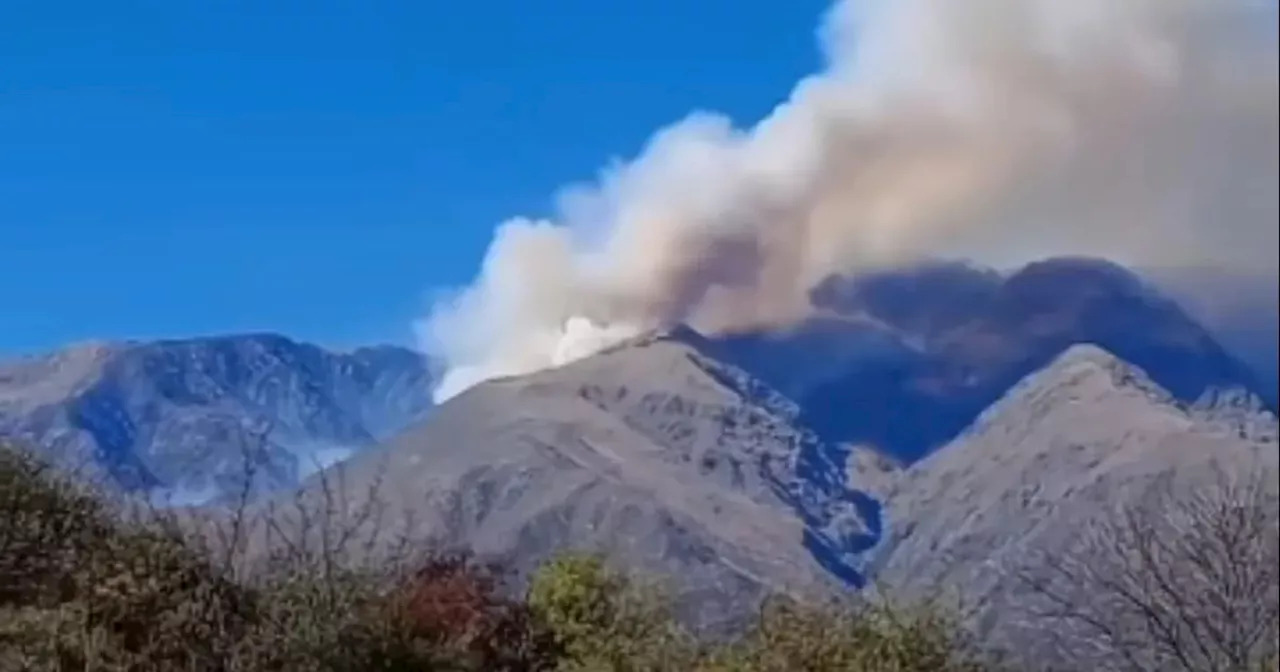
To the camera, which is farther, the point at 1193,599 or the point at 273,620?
the point at 1193,599

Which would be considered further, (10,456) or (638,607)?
(638,607)

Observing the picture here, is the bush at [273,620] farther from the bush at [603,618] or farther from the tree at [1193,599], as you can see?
the tree at [1193,599]

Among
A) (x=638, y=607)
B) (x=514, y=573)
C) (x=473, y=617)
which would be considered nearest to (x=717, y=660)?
(x=473, y=617)

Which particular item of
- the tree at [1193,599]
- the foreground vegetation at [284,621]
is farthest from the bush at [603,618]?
the tree at [1193,599]

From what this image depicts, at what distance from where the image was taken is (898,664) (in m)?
29.1

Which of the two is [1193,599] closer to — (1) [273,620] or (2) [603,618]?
(2) [603,618]

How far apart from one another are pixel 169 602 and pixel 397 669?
3.35 meters

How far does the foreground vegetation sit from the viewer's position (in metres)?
22.7

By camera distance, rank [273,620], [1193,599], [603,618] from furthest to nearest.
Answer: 1. [603,618]
2. [1193,599]
3. [273,620]

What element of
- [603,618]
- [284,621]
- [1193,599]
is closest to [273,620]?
[284,621]

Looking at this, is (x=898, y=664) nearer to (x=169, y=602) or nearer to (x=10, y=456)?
(x=169, y=602)

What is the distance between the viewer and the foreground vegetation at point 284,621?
22688 millimetres

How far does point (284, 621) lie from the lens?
2308 cm

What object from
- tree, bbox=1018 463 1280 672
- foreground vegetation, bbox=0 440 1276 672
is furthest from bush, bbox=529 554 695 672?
tree, bbox=1018 463 1280 672
